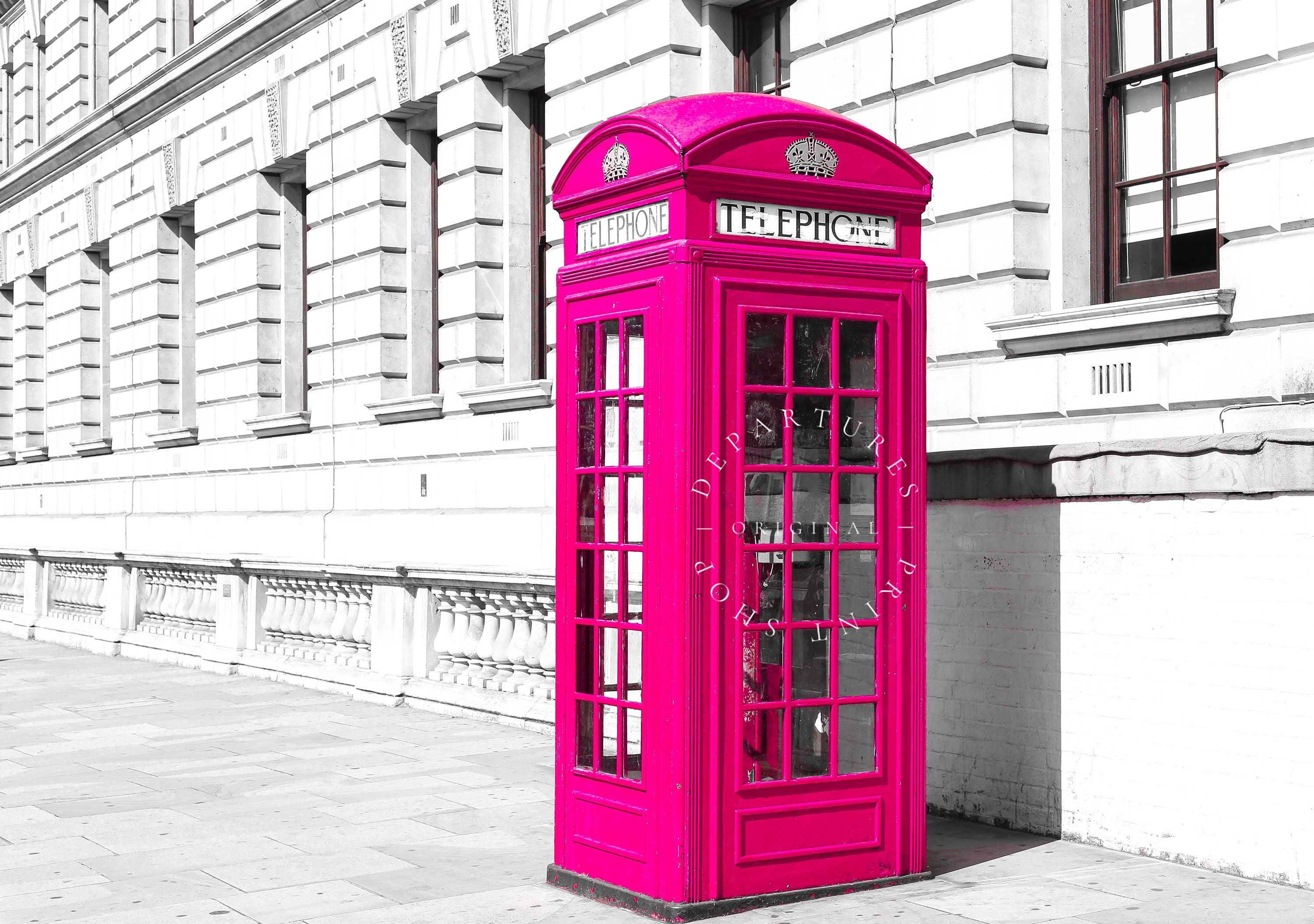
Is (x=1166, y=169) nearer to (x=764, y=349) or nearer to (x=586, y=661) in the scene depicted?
(x=764, y=349)

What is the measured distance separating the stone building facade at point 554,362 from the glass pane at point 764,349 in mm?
1865

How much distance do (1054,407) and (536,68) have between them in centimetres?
684

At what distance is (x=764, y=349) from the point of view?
5.77m

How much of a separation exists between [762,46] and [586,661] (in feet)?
20.7

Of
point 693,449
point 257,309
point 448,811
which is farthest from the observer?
point 257,309

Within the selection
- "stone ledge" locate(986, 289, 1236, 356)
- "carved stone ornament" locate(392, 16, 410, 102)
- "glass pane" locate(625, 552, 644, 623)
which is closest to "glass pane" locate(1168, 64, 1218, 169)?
"stone ledge" locate(986, 289, 1236, 356)

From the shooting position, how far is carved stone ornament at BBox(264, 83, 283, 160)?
16.4 meters

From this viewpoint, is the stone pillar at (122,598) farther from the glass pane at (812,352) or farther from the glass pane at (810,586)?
the glass pane at (812,352)

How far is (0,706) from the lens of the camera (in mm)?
12750

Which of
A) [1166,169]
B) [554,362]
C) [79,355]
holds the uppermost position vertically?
[79,355]

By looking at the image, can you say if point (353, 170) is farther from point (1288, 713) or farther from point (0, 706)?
point (1288, 713)

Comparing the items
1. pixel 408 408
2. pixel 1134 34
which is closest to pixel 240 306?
pixel 408 408

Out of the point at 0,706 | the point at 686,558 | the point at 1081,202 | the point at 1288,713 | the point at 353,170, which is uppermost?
the point at 353,170

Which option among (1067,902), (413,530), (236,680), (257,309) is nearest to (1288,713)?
(1067,902)
